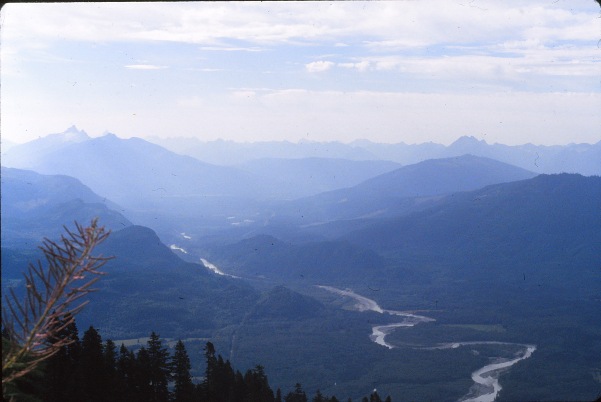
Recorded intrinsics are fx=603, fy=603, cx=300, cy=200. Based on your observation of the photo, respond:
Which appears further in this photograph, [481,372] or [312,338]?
[312,338]

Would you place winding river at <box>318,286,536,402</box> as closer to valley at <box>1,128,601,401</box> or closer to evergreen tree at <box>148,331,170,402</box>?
valley at <box>1,128,601,401</box>

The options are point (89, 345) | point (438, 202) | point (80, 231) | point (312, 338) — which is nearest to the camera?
point (80, 231)

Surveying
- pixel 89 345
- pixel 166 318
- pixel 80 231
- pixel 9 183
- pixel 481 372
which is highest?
pixel 9 183

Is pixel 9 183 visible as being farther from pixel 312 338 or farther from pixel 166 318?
pixel 312 338

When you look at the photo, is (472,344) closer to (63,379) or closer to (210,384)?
(210,384)

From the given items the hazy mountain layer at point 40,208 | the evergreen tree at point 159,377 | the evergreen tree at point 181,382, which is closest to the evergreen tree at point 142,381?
the evergreen tree at point 159,377

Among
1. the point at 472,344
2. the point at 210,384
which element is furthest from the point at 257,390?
the point at 472,344

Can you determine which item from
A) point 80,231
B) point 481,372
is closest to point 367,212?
point 481,372

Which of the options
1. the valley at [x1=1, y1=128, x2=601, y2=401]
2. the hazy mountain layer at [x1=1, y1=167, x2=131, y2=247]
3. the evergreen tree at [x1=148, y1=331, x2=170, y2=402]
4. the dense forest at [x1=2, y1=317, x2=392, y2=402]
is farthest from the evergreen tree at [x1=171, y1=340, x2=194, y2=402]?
the hazy mountain layer at [x1=1, y1=167, x2=131, y2=247]
